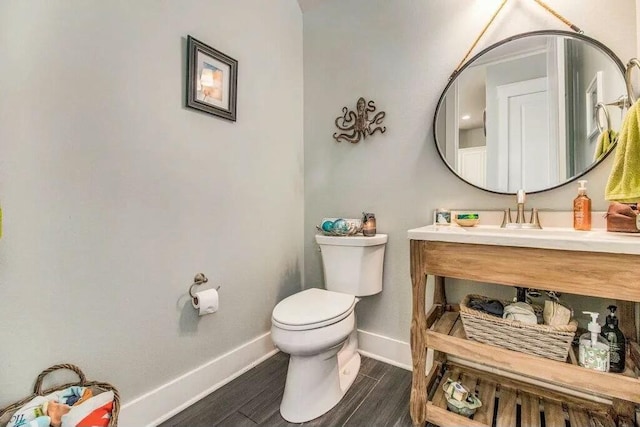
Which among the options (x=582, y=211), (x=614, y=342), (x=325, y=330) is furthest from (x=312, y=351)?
(x=582, y=211)

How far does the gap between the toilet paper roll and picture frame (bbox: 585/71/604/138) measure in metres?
1.85

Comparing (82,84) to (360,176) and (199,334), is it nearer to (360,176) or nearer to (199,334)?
(199,334)

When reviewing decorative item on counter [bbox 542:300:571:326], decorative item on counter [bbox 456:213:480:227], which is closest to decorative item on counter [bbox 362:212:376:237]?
decorative item on counter [bbox 456:213:480:227]

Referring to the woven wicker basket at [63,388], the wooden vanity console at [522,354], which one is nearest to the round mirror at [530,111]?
the wooden vanity console at [522,354]

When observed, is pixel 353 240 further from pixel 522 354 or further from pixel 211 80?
pixel 211 80

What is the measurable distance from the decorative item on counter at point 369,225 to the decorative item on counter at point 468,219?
0.47 metres

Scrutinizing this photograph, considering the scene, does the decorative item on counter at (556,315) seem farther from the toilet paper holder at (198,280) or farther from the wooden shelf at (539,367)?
the toilet paper holder at (198,280)

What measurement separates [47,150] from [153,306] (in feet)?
2.36

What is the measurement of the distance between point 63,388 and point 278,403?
847 millimetres

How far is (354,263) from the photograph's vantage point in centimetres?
162

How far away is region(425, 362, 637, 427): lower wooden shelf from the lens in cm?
112

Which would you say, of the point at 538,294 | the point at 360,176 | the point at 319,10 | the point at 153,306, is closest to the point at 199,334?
the point at 153,306

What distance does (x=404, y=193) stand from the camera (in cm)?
167

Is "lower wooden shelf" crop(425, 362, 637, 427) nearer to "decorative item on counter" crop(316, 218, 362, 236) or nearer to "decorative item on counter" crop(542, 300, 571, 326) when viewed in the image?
"decorative item on counter" crop(542, 300, 571, 326)
